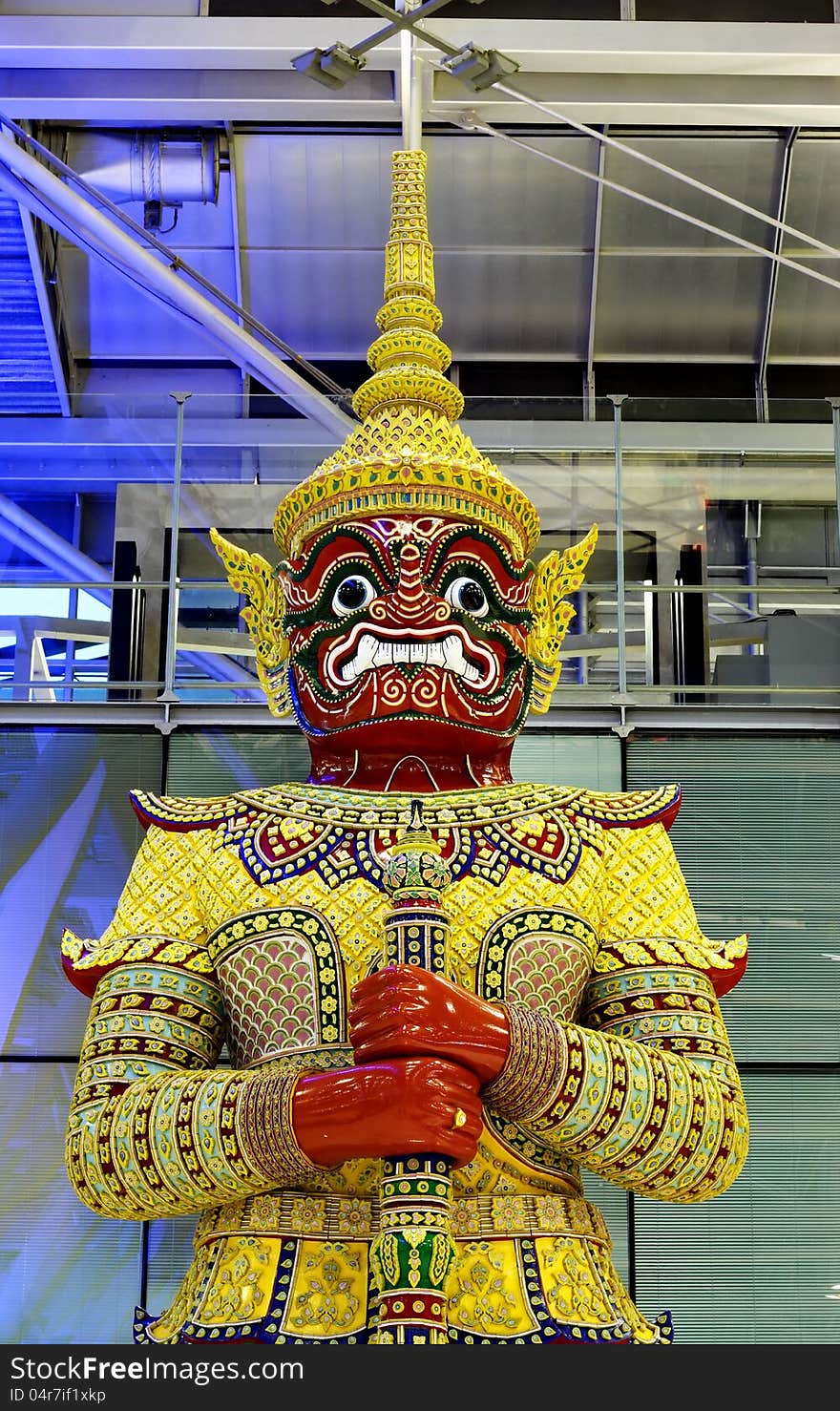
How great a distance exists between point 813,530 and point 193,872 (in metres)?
3.07

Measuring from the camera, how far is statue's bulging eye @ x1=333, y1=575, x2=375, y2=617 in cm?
473

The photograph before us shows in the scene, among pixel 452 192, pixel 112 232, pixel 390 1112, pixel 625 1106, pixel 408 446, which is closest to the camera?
pixel 390 1112

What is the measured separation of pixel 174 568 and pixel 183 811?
74.5 inches

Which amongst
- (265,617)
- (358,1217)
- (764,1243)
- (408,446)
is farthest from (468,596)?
(764,1243)

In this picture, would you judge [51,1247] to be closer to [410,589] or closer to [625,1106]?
[625,1106]

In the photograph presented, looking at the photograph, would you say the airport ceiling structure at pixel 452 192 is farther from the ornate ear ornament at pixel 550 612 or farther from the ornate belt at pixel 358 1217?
the ornate belt at pixel 358 1217

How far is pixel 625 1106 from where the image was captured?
4094 mm

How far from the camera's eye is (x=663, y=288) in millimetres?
9828

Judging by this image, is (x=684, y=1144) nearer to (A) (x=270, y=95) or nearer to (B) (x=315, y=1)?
(A) (x=270, y=95)

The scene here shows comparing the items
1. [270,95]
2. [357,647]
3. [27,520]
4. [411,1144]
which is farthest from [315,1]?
[411,1144]

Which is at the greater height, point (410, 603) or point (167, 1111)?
point (410, 603)

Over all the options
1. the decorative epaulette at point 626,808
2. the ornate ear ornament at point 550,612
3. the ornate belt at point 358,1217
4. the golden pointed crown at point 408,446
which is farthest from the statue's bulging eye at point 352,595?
the ornate belt at point 358,1217

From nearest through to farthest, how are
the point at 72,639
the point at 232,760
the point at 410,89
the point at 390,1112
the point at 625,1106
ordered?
the point at 390,1112 → the point at 625,1106 → the point at 232,760 → the point at 72,639 → the point at 410,89

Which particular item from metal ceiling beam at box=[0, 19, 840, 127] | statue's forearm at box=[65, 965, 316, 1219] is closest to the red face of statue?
statue's forearm at box=[65, 965, 316, 1219]
